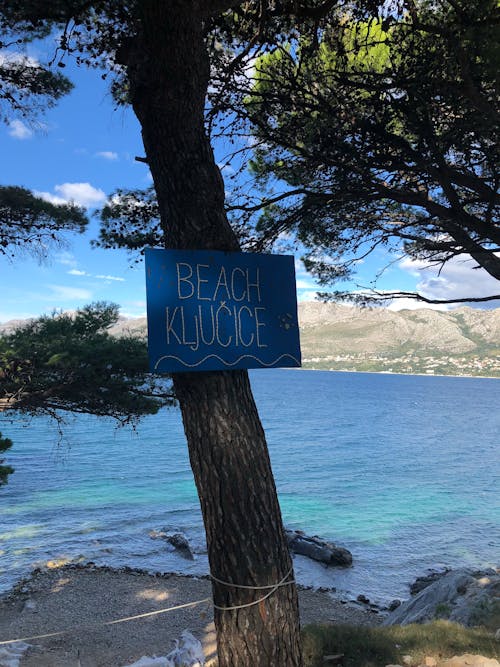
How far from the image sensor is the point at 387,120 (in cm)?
453

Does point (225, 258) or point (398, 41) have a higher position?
point (398, 41)

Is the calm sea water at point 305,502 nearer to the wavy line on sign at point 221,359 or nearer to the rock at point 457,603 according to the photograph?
the rock at point 457,603

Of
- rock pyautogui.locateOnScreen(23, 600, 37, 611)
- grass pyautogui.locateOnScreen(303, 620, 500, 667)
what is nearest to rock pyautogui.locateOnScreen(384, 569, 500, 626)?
grass pyautogui.locateOnScreen(303, 620, 500, 667)

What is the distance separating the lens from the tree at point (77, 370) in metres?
6.83

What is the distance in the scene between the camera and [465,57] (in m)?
3.58

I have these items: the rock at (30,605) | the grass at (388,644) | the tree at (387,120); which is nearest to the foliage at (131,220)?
the tree at (387,120)

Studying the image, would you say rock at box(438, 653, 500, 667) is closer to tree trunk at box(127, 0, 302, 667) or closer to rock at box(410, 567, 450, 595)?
tree trunk at box(127, 0, 302, 667)

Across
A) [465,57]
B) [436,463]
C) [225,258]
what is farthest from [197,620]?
[436,463]

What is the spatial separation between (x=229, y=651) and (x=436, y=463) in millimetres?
28998

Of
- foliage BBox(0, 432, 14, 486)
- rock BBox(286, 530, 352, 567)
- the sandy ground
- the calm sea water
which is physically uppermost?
foliage BBox(0, 432, 14, 486)

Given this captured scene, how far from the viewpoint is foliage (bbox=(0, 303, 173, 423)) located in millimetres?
6832

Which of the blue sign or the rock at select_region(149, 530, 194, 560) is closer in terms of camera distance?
the blue sign

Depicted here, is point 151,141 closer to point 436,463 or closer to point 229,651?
point 229,651

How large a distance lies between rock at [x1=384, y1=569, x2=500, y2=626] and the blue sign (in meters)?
4.74
